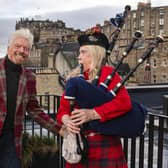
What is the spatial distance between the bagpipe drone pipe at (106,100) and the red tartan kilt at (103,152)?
96mm

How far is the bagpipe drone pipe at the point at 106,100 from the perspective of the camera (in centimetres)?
222

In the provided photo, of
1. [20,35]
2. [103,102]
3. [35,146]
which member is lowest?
[35,146]

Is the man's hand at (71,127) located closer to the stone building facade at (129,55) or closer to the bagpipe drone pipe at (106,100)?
the bagpipe drone pipe at (106,100)

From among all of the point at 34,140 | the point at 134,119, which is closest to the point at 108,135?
the point at 134,119

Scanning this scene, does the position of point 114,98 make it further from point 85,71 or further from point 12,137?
point 12,137

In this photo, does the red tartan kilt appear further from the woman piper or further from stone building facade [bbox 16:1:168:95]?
stone building facade [bbox 16:1:168:95]

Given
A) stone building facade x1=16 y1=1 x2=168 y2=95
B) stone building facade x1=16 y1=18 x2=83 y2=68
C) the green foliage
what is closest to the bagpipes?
the green foliage

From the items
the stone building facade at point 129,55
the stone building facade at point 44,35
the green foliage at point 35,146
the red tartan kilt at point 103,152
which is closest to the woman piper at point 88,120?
the red tartan kilt at point 103,152

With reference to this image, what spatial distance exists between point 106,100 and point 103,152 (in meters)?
0.38

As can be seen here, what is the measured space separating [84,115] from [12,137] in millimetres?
729

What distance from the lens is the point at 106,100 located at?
7.35 ft

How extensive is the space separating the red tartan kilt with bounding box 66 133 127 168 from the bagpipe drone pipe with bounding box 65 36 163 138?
96 millimetres

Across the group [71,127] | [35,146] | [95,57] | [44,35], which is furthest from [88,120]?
[44,35]

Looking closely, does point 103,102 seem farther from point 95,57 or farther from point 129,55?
point 129,55
